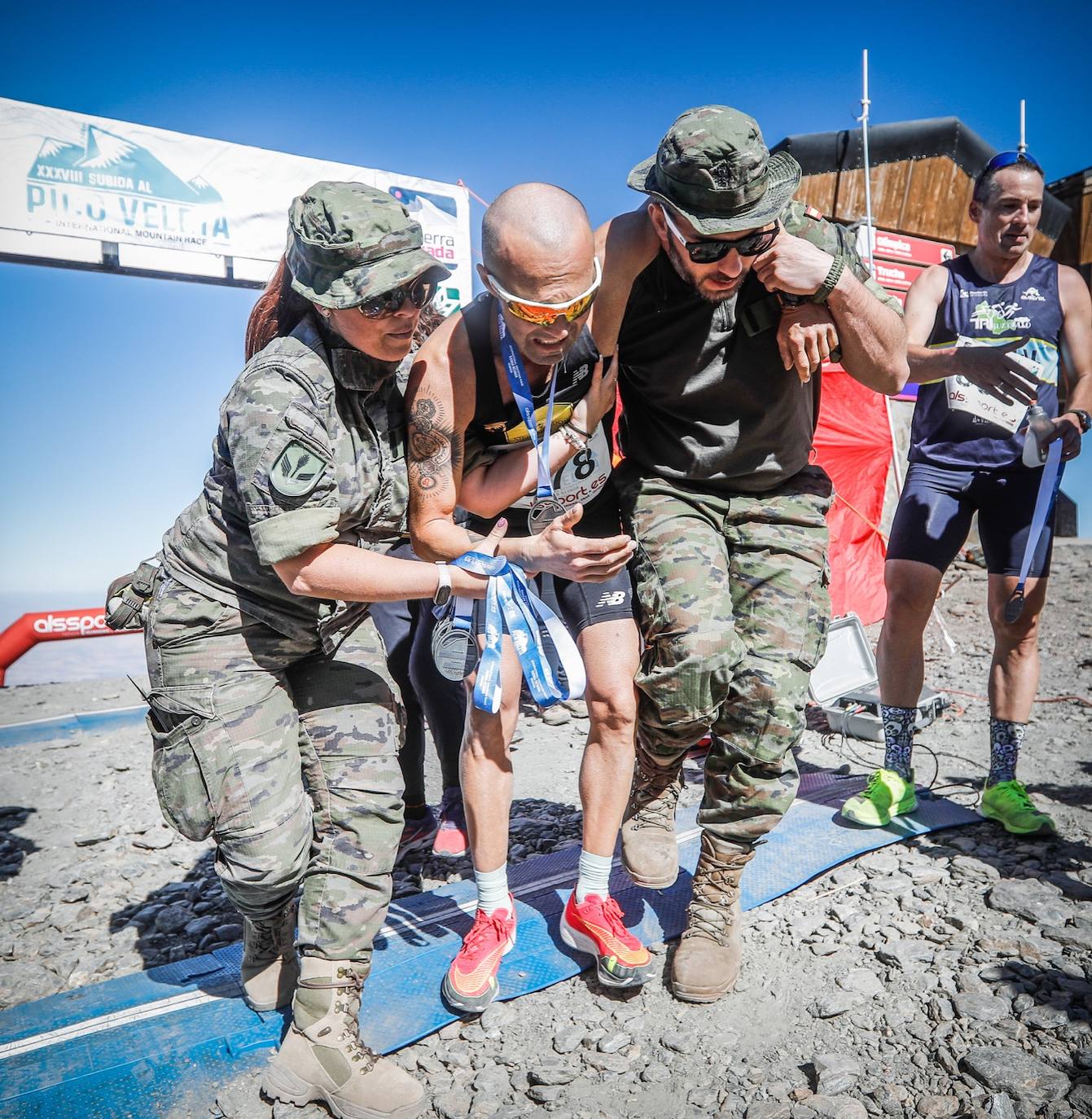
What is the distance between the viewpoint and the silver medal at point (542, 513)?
2.71 m

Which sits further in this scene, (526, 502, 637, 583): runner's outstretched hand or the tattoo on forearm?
the tattoo on forearm

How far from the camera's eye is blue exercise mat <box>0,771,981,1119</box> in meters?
2.11

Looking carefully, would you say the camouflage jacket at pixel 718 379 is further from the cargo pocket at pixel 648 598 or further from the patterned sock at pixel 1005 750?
the patterned sock at pixel 1005 750

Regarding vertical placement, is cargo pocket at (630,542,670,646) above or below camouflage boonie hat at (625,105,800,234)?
below

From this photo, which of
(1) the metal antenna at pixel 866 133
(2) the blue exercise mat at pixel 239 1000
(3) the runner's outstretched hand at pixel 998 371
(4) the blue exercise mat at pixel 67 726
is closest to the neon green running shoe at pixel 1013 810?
(2) the blue exercise mat at pixel 239 1000

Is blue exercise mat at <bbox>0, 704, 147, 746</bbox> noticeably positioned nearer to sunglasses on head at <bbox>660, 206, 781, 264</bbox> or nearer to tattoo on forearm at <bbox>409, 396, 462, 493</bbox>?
tattoo on forearm at <bbox>409, 396, 462, 493</bbox>

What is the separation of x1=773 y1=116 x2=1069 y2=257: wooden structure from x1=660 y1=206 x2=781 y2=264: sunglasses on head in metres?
9.95

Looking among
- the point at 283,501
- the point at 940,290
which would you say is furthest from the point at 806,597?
the point at 940,290

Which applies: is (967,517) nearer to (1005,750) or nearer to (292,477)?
(1005,750)

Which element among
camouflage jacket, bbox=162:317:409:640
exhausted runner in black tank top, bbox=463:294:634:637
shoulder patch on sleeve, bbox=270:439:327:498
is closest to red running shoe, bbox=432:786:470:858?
exhausted runner in black tank top, bbox=463:294:634:637

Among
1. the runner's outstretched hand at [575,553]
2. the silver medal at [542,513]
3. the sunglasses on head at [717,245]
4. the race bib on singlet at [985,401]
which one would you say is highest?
the sunglasses on head at [717,245]

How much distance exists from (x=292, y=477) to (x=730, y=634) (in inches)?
55.4

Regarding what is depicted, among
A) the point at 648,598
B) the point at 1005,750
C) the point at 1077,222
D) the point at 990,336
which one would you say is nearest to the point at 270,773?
the point at 648,598

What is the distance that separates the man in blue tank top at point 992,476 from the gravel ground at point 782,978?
0.43 m
